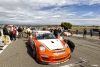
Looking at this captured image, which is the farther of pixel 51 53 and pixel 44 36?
pixel 44 36

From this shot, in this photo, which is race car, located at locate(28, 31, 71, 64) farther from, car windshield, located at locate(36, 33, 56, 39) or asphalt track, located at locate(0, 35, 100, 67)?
car windshield, located at locate(36, 33, 56, 39)

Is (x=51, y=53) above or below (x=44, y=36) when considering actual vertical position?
below

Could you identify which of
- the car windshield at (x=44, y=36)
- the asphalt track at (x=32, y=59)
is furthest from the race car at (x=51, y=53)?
the car windshield at (x=44, y=36)

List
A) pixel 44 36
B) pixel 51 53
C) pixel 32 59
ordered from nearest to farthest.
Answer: pixel 51 53 < pixel 32 59 < pixel 44 36

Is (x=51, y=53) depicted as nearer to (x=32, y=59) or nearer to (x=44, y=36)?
(x=32, y=59)

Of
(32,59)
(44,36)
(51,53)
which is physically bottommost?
(32,59)

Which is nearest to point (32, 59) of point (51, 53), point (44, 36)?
point (51, 53)

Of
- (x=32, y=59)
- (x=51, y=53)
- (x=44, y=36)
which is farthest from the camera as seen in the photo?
(x=44, y=36)

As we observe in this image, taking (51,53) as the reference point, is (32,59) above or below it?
below

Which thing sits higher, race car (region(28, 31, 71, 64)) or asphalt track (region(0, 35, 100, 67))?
race car (region(28, 31, 71, 64))

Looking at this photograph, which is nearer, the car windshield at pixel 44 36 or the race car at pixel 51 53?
the race car at pixel 51 53

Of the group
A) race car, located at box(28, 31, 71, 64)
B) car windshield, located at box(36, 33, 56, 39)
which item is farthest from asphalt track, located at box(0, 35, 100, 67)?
car windshield, located at box(36, 33, 56, 39)

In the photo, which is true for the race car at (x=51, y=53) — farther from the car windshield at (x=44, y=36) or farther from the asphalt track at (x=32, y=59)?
the car windshield at (x=44, y=36)

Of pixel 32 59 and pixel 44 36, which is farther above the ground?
pixel 44 36
